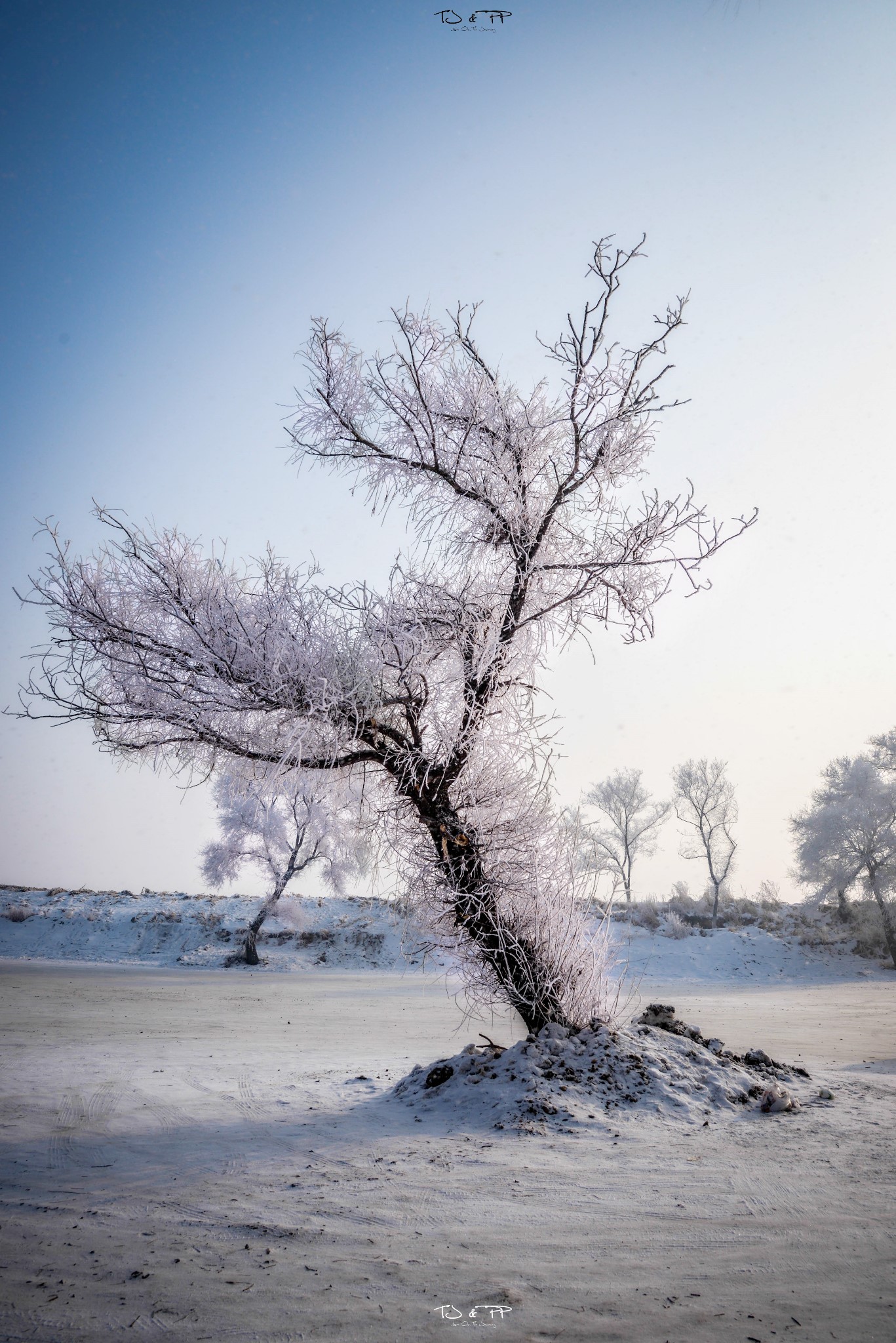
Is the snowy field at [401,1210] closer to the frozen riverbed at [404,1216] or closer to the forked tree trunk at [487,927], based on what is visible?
the frozen riverbed at [404,1216]

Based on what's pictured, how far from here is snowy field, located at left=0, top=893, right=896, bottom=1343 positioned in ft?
6.92

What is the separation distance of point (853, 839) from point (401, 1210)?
30611 millimetres

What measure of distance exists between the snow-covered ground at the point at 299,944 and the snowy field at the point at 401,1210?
17582 millimetres

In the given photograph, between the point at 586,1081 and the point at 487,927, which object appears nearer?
the point at 586,1081

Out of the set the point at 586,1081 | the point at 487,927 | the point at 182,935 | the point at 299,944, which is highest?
the point at 487,927

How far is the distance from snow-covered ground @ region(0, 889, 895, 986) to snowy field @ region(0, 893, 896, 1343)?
1758 cm

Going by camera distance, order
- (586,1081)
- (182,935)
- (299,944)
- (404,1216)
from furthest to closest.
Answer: (299,944), (182,935), (586,1081), (404,1216)

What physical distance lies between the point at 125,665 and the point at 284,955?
23.9 meters

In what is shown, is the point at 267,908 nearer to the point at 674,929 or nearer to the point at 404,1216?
the point at 674,929

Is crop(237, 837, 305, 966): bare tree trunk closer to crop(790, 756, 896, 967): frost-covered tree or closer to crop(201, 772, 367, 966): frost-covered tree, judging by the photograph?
crop(201, 772, 367, 966): frost-covered tree

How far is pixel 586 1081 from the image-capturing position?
16.2 feet

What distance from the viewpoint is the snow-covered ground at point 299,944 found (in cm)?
2317

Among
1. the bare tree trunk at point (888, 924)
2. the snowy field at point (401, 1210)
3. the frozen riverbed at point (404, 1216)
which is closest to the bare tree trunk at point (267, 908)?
the snowy field at point (401, 1210)

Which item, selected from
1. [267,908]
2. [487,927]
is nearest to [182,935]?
[267,908]
